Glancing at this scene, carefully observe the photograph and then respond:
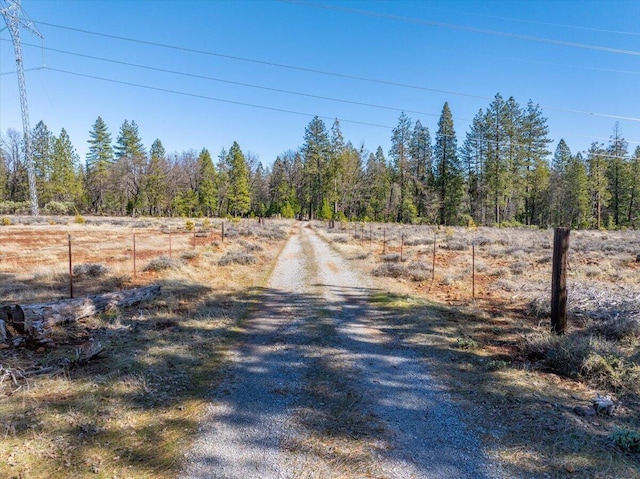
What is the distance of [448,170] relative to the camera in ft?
171

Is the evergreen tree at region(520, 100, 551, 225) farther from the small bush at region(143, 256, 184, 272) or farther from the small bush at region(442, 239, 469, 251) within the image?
the small bush at region(143, 256, 184, 272)

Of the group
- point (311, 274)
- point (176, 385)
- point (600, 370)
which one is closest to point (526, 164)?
point (311, 274)

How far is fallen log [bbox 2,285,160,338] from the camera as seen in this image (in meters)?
5.83

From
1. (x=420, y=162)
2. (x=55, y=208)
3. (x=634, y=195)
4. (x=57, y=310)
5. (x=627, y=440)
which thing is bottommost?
(x=627, y=440)

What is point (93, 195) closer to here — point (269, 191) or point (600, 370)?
point (269, 191)

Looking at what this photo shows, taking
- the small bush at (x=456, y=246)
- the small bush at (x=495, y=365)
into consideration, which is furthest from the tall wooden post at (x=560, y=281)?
the small bush at (x=456, y=246)

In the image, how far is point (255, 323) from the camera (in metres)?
7.50

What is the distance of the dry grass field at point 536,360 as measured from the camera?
3.31 m

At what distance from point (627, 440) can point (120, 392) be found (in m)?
5.47

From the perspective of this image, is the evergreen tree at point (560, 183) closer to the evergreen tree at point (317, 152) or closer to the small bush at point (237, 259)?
the evergreen tree at point (317, 152)

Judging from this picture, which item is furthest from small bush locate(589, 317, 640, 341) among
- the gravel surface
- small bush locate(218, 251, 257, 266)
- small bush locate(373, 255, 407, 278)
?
small bush locate(218, 251, 257, 266)

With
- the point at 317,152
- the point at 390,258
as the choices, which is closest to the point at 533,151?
the point at 317,152

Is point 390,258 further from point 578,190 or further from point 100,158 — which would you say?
point 100,158

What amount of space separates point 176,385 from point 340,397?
2198mm
